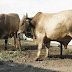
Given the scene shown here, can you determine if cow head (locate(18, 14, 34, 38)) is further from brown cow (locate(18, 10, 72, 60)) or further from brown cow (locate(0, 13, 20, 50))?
brown cow (locate(0, 13, 20, 50))

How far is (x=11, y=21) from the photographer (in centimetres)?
1018

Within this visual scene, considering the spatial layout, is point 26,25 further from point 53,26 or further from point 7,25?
point 7,25

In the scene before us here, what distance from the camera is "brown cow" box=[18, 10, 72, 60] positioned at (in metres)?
6.59

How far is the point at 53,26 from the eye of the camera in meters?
6.83

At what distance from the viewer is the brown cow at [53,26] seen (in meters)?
6.59

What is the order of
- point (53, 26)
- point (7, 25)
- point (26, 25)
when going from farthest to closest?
point (7, 25), point (26, 25), point (53, 26)

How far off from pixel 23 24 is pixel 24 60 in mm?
1940

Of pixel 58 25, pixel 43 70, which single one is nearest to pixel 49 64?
pixel 43 70

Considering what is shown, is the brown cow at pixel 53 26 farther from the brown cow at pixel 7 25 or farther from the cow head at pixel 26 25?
the brown cow at pixel 7 25

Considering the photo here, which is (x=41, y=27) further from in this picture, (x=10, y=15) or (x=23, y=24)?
(x=10, y=15)

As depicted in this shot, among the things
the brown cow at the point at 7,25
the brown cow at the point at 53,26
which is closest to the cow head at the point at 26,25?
the brown cow at the point at 53,26

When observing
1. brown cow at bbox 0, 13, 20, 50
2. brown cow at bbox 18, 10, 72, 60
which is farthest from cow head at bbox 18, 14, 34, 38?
brown cow at bbox 0, 13, 20, 50

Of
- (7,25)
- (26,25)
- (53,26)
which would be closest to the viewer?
(53,26)

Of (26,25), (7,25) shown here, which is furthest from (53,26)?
(7,25)
